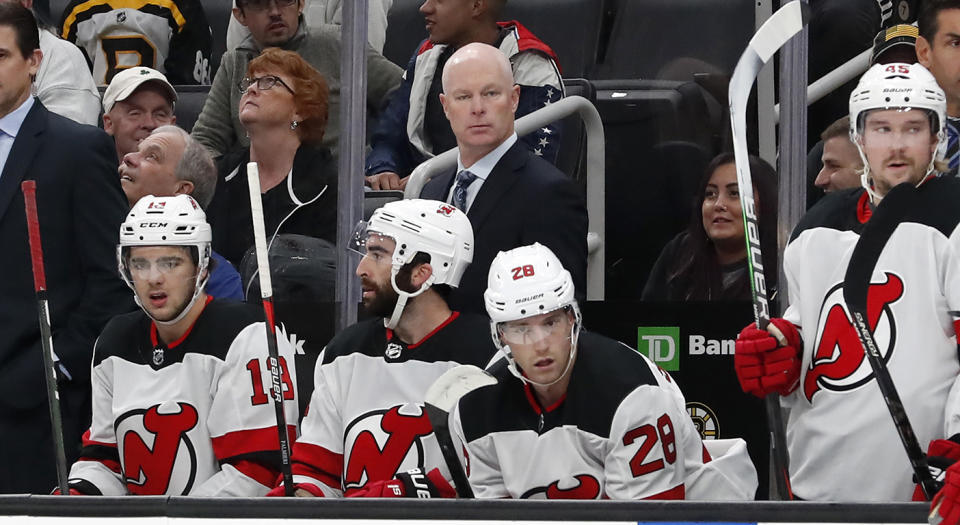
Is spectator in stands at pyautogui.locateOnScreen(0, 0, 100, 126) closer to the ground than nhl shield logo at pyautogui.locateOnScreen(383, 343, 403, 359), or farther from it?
farther from it

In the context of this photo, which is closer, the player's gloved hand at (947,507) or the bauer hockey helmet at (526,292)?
the player's gloved hand at (947,507)

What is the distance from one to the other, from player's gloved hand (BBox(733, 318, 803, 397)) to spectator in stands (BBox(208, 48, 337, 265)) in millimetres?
1158

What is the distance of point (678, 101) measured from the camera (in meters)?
3.80

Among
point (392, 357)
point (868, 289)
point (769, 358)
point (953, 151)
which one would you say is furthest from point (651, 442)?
point (953, 151)

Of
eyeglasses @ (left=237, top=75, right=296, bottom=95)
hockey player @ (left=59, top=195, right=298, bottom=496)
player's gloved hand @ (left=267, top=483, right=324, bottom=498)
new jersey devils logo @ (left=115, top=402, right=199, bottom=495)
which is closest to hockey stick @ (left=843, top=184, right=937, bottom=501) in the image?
player's gloved hand @ (left=267, top=483, right=324, bottom=498)

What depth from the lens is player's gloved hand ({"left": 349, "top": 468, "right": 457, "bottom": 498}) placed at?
2.98 metres

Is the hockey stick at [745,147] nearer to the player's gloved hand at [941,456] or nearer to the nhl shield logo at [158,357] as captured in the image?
the player's gloved hand at [941,456]

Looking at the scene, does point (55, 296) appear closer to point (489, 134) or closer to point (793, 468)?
point (489, 134)

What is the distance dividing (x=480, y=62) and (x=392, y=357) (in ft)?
2.53

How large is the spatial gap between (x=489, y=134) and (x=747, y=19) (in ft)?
2.37

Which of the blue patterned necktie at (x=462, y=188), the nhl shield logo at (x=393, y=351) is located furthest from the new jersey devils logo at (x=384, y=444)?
the blue patterned necktie at (x=462, y=188)

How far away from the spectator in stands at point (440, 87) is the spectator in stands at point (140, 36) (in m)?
0.66

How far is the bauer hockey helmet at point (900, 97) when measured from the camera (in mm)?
2965

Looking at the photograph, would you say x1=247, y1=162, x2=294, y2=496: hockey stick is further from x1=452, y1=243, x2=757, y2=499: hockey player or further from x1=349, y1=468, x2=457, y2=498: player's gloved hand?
x1=452, y1=243, x2=757, y2=499: hockey player
